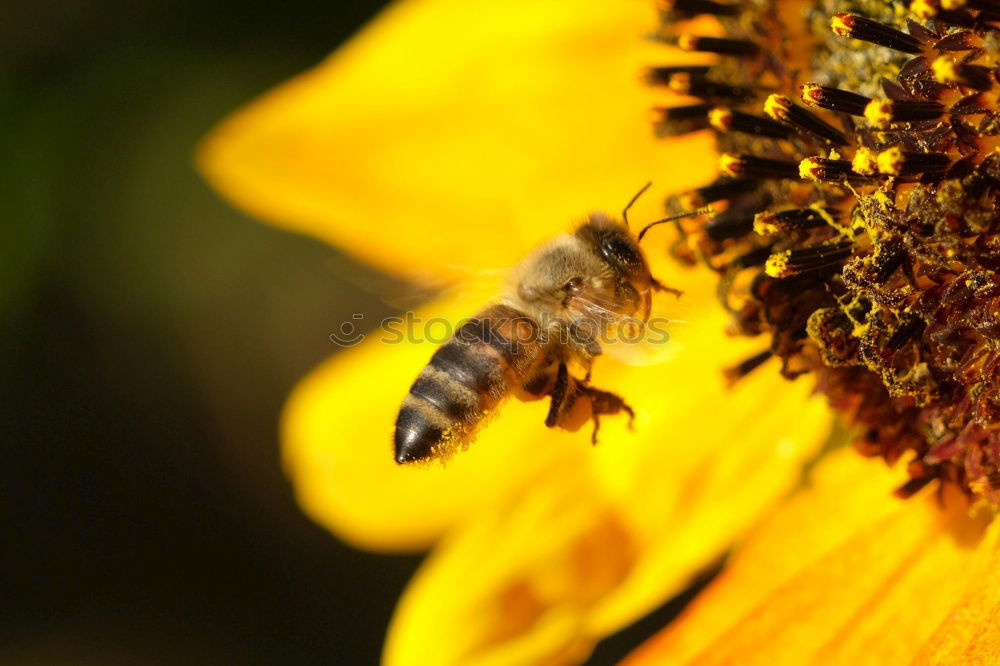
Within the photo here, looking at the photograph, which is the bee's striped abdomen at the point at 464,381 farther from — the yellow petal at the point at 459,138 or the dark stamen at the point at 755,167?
the yellow petal at the point at 459,138

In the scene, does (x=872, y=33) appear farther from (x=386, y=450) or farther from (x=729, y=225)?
(x=386, y=450)

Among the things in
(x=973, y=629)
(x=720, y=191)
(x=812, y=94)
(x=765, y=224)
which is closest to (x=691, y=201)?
(x=720, y=191)

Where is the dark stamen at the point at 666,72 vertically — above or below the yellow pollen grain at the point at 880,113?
below

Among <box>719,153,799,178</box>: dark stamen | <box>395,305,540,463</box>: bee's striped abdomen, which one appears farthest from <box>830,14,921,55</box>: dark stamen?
<box>395,305,540,463</box>: bee's striped abdomen

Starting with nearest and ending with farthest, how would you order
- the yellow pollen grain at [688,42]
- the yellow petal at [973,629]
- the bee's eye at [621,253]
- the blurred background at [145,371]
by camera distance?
the yellow petal at [973,629] → the bee's eye at [621,253] → the yellow pollen grain at [688,42] → the blurred background at [145,371]

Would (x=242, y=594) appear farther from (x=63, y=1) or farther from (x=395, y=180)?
(x=63, y=1)

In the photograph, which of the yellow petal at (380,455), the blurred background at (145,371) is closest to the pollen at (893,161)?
the yellow petal at (380,455)

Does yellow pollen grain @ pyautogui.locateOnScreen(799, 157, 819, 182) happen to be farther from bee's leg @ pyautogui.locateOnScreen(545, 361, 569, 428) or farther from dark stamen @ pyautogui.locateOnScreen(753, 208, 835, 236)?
bee's leg @ pyautogui.locateOnScreen(545, 361, 569, 428)
